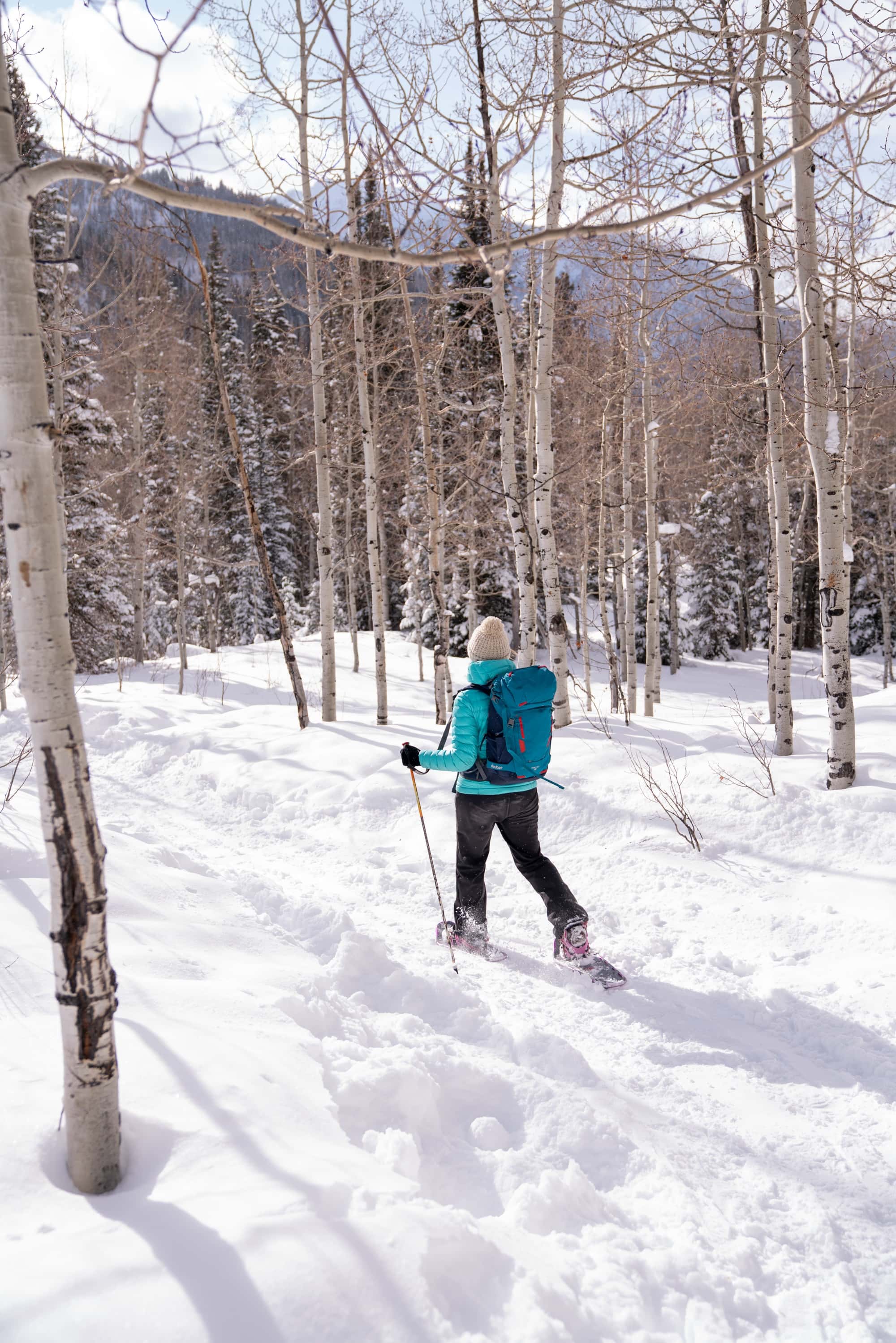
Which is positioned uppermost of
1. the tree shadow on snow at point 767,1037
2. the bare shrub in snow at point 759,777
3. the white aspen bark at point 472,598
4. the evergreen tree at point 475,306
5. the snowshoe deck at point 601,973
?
the evergreen tree at point 475,306

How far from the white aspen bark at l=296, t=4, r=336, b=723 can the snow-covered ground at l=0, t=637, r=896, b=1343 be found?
541cm

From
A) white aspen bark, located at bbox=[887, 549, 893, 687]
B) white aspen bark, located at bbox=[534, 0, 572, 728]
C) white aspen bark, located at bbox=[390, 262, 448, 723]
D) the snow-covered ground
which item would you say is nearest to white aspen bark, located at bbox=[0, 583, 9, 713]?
the snow-covered ground

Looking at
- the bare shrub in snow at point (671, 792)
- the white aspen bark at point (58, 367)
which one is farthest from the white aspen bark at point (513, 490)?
the white aspen bark at point (58, 367)

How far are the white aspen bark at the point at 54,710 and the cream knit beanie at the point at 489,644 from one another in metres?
2.62

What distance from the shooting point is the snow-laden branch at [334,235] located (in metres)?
1.94

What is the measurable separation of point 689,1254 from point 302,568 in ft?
116

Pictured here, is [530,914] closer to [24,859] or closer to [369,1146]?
[369,1146]

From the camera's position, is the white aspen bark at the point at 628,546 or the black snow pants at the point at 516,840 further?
the white aspen bark at the point at 628,546

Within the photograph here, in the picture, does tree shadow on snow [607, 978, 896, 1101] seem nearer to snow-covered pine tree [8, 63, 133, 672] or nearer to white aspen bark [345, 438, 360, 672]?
snow-covered pine tree [8, 63, 133, 672]

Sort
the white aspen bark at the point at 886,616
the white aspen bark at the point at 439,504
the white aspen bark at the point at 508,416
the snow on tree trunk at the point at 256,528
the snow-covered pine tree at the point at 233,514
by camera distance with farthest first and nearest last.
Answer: the snow-covered pine tree at the point at 233,514
the white aspen bark at the point at 886,616
the snow on tree trunk at the point at 256,528
the white aspen bark at the point at 439,504
the white aspen bark at the point at 508,416

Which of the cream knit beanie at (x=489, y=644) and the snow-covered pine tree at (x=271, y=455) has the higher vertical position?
the snow-covered pine tree at (x=271, y=455)

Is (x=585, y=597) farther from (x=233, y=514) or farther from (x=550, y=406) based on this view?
(x=233, y=514)

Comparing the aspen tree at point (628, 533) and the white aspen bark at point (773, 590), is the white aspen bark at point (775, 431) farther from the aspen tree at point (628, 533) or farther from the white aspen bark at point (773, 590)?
the aspen tree at point (628, 533)

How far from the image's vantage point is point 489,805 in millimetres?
4406
